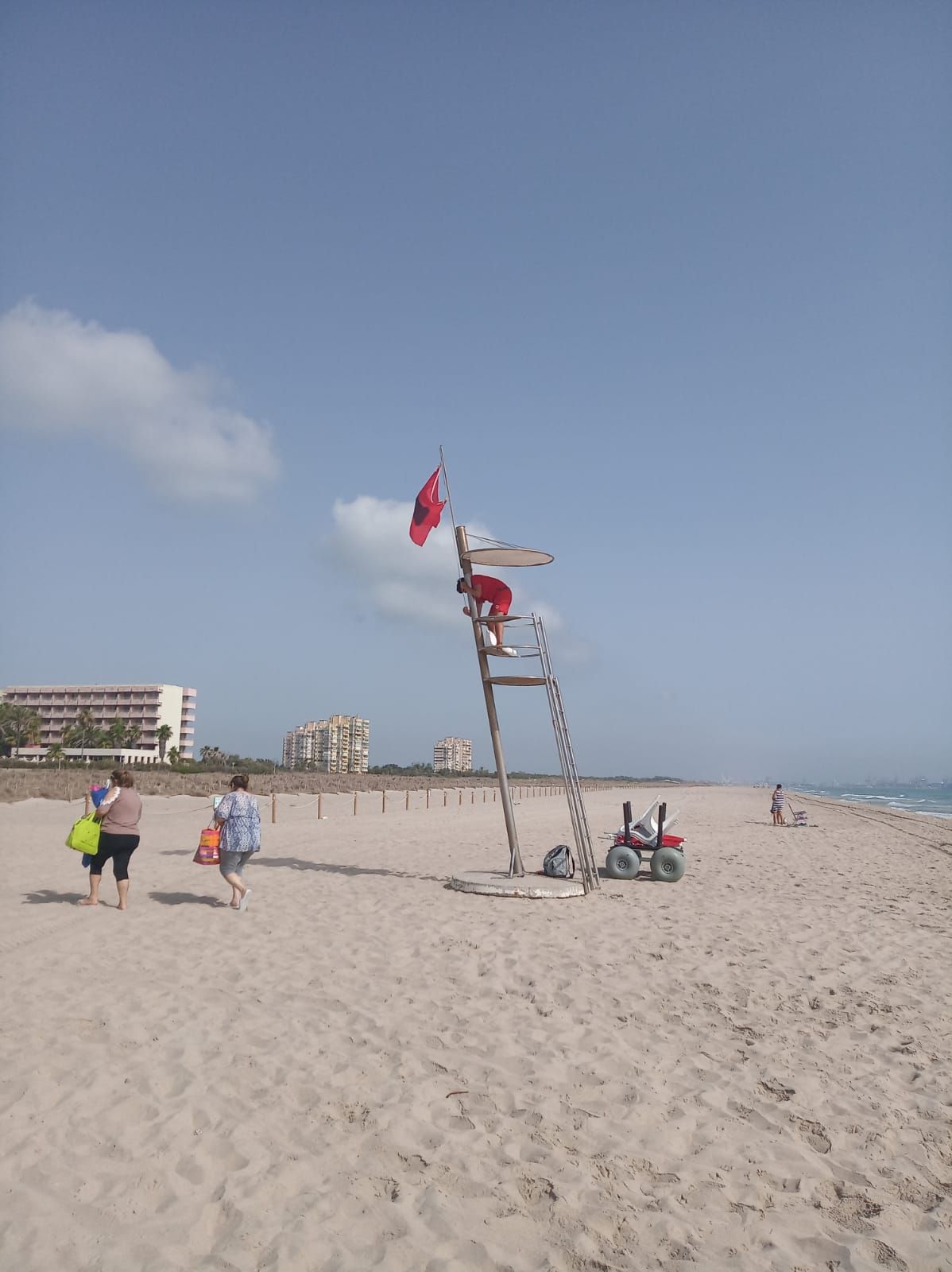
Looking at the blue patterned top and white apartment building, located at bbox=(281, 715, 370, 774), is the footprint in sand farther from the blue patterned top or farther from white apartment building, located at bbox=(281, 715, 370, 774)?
white apartment building, located at bbox=(281, 715, 370, 774)

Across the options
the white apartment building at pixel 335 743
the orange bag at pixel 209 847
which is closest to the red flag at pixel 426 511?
the orange bag at pixel 209 847

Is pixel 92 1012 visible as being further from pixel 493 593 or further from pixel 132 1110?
pixel 493 593

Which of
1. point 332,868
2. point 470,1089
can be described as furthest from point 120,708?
point 470,1089

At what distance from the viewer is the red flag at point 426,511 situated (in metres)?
12.1

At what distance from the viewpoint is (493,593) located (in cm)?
1188

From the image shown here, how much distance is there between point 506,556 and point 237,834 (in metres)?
5.06

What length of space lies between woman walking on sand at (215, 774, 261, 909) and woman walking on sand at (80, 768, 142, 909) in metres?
0.94

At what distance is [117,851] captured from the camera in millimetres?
9469

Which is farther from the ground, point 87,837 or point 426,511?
point 426,511

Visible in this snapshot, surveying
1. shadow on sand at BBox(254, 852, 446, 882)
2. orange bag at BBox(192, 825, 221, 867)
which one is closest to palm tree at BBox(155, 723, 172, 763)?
shadow on sand at BBox(254, 852, 446, 882)

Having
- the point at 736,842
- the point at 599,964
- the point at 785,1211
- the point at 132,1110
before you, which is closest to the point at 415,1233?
the point at 785,1211

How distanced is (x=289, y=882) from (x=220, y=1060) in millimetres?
6969

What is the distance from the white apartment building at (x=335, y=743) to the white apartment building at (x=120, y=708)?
4295 cm

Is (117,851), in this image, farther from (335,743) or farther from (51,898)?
(335,743)
